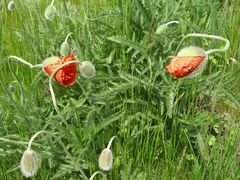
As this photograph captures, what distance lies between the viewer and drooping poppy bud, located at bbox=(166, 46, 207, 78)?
4.16 feet

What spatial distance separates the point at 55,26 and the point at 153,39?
0.64 metres

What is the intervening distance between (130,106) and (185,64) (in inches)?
19.4

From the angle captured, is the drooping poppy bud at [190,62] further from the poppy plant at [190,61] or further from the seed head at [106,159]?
the seed head at [106,159]

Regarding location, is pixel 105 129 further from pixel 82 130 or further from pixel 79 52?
pixel 79 52

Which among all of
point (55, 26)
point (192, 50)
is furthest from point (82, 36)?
point (192, 50)

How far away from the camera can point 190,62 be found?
1277 millimetres

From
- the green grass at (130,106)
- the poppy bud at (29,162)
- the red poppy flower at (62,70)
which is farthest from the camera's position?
the green grass at (130,106)

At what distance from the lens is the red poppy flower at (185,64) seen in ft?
4.17

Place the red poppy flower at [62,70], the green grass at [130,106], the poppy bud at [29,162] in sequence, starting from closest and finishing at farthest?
the poppy bud at [29,162], the red poppy flower at [62,70], the green grass at [130,106]

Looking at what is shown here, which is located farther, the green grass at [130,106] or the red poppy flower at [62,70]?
the green grass at [130,106]

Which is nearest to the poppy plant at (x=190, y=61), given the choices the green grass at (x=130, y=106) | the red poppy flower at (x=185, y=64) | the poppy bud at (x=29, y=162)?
the red poppy flower at (x=185, y=64)

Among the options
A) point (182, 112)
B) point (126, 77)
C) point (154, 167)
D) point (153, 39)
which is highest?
point (153, 39)

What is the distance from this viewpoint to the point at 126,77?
1.76 metres

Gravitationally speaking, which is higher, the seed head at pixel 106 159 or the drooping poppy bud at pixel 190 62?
the drooping poppy bud at pixel 190 62
